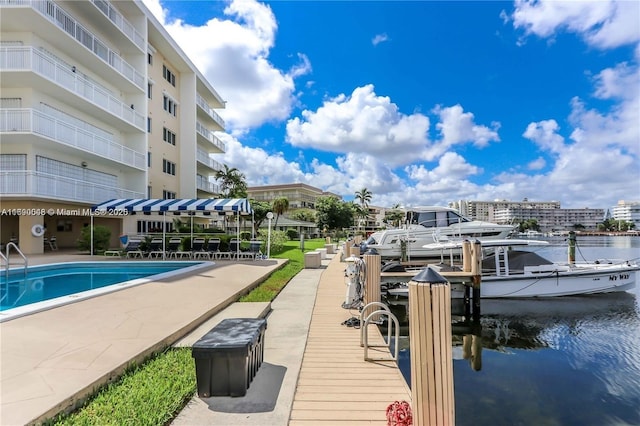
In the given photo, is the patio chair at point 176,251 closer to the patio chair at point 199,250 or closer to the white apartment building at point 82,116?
the patio chair at point 199,250

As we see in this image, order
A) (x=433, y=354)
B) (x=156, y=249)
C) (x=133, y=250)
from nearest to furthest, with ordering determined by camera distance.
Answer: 1. (x=433, y=354)
2. (x=133, y=250)
3. (x=156, y=249)

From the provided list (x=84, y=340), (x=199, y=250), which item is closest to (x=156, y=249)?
(x=199, y=250)

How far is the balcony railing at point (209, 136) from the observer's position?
36531mm

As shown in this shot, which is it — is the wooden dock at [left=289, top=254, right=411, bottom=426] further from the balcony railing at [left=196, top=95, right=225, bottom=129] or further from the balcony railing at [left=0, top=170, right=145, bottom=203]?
the balcony railing at [left=196, top=95, right=225, bottom=129]

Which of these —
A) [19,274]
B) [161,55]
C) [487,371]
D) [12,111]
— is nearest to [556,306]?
[487,371]

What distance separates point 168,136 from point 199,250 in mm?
17422

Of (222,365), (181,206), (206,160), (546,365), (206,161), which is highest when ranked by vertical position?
(206,160)

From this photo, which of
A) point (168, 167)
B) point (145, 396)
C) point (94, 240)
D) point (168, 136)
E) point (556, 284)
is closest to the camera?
point (145, 396)

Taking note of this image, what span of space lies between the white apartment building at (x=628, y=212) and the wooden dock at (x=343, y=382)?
165 meters

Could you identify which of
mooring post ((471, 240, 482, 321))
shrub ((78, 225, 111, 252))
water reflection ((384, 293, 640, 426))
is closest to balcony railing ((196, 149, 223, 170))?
shrub ((78, 225, 111, 252))

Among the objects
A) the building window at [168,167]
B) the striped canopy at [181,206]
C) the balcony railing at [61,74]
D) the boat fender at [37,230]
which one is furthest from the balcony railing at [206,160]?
the boat fender at [37,230]

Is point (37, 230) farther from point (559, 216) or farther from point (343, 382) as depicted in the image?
point (559, 216)

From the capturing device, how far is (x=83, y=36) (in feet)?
70.9

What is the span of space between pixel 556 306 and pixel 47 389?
1446 centimetres
